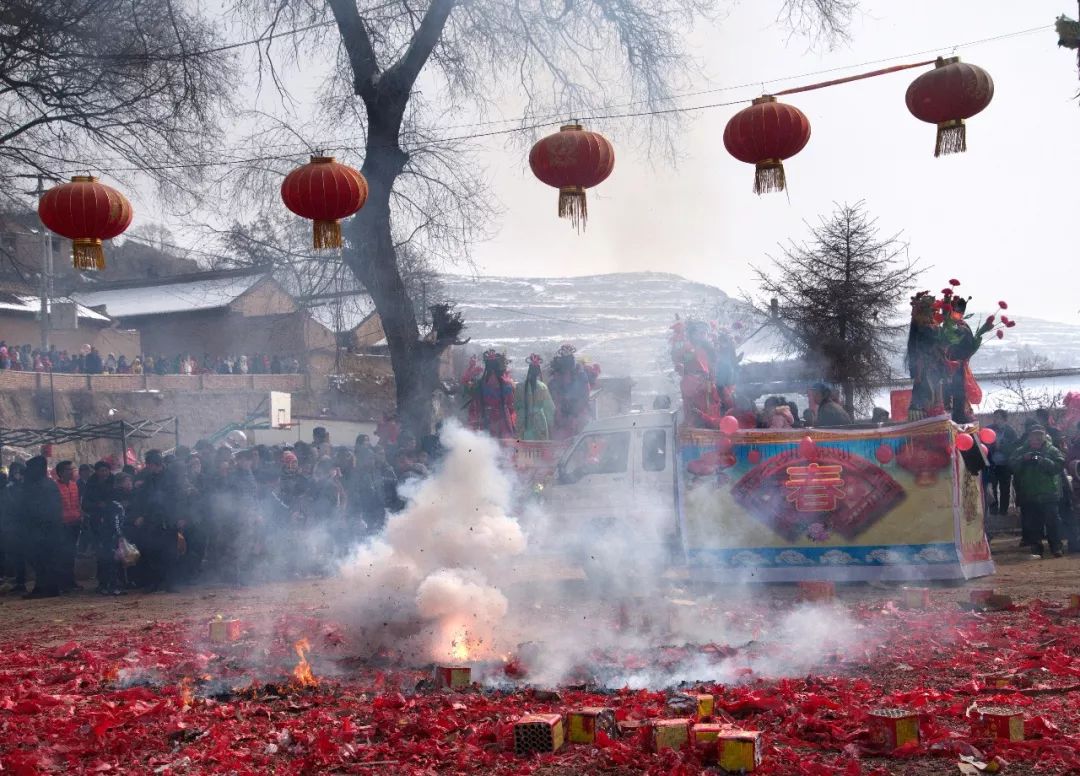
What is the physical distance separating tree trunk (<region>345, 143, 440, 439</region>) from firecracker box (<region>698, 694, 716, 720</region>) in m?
12.6

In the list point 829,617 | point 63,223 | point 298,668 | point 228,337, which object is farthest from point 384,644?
point 228,337

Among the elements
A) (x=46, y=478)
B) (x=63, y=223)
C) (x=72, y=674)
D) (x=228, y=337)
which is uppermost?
(x=228, y=337)

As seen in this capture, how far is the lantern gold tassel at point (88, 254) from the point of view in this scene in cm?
1066

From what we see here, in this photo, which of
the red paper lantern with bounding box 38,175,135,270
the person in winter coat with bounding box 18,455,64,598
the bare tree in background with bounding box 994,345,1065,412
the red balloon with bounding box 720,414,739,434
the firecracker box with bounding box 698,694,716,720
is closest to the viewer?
the firecracker box with bounding box 698,694,716,720

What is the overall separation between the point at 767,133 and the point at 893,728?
18.4 ft

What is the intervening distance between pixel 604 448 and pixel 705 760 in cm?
841

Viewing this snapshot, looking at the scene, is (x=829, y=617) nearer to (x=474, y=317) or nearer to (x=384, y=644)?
(x=384, y=644)

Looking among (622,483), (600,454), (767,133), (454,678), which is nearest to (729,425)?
(622,483)

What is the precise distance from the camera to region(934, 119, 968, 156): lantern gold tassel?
959cm

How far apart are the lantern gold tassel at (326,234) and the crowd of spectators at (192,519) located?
4.99 meters

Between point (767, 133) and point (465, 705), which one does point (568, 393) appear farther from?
point (465, 705)

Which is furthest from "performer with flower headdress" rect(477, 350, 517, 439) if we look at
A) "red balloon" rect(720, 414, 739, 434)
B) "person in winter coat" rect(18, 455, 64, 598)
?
"person in winter coat" rect(18, 455, 64, 598)

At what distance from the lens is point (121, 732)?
650cm

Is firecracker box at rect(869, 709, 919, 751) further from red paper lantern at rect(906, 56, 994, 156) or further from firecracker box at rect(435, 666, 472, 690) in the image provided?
red paper lantern at rect(906, 56, 994, 156)
